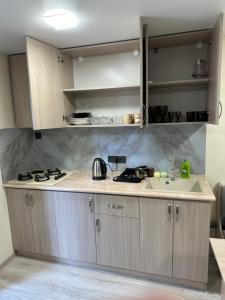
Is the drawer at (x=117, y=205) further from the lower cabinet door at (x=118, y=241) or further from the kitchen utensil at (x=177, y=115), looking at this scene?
the kitchen utensil at (x=177, y=115)

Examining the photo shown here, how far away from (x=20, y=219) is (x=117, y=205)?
1.15 metres

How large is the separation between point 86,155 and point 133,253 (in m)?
1.23

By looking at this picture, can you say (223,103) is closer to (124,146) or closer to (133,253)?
(124,146)

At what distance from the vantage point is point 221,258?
1106mm

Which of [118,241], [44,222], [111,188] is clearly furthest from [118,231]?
[44,222]

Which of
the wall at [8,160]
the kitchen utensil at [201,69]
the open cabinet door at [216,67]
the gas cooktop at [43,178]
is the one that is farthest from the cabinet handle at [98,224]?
the kitchen utensil at [201,69]

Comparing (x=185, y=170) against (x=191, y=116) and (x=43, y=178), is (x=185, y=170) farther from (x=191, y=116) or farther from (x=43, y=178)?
(x=43, y=178)

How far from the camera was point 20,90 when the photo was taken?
8.02ft

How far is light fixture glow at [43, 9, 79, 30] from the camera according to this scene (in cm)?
151

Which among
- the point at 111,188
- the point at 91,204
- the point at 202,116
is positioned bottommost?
the point at 91,204

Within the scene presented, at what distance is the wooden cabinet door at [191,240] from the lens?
5.85 ft

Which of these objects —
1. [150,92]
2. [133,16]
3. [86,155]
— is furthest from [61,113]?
[133,16]

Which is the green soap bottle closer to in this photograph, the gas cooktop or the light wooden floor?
the light wooden floor

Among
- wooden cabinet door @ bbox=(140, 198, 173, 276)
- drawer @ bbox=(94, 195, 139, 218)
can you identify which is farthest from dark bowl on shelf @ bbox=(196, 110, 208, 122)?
drawer @ bbox=(94, 195, 139, 218)
